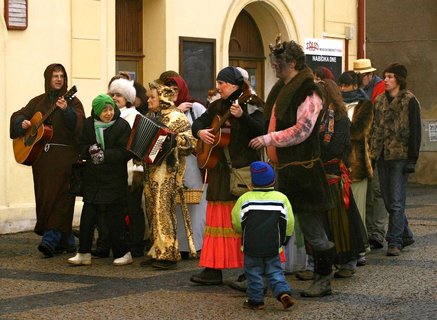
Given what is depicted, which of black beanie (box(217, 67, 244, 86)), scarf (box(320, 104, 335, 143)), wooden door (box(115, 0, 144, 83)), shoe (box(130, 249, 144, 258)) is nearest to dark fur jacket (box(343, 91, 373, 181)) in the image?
scarf (box(320, 104, 335, 143))

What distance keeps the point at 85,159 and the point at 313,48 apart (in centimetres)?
733

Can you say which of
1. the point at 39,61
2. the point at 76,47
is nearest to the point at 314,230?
the point at 39,61

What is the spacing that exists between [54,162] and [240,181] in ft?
10.1

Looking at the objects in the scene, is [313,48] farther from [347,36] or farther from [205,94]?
[347,36]

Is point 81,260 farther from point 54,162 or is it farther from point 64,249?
point 54,162

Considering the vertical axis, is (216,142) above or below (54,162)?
above

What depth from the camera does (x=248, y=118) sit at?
10.0 metres

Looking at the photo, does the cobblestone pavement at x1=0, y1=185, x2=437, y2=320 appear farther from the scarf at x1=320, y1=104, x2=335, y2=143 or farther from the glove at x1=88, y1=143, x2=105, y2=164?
the scarf at x1=320, y1=104, x2=335, y2=143

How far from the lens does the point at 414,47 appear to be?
23.9 m

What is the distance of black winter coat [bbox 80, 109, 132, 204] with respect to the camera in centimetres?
1156

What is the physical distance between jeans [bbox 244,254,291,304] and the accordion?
2.35 meters

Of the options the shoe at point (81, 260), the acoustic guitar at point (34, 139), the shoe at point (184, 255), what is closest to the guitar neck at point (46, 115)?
the acoustic guitar at point (34, 139)

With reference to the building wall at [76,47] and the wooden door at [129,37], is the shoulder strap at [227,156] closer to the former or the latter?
the building wall at [76,47]

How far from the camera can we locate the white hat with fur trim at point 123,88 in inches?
479
